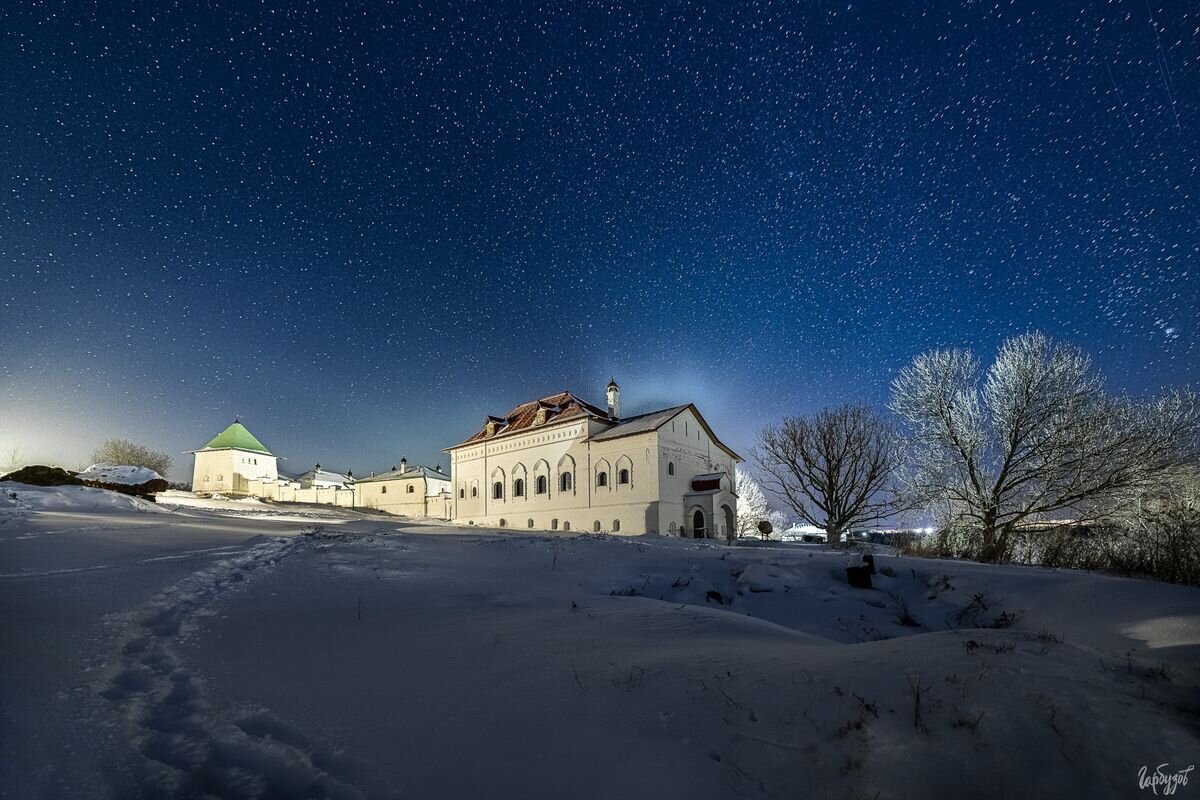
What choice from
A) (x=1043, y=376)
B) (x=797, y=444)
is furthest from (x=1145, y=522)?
(x=797, y=444)

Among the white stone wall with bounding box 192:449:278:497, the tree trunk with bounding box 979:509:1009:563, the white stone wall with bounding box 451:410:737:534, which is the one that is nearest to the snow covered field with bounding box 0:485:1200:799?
the tree trunk with bounding box 979:509:1009:563

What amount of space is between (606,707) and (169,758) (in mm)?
2128

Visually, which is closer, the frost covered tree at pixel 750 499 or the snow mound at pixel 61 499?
the snow mound at pixel 61 499

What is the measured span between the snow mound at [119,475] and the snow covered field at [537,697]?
66.0ft

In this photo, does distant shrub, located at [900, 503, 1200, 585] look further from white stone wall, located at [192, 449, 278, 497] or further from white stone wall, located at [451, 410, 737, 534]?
white stone wall, located at [192, 449, 278, 497]

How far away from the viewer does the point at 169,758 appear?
2.52 metres

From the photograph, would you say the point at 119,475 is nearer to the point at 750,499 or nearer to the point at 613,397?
the point at 613,397

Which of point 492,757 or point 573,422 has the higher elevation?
point 573,422

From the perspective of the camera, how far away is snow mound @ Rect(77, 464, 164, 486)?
2122 cm

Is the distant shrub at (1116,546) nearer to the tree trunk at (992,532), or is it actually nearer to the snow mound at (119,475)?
the tree trunk at (992,532)

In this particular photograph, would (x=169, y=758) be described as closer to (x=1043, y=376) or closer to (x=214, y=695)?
(x=214, y=695)

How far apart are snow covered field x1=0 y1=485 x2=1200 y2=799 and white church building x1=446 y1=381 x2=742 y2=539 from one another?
2762 centimetres

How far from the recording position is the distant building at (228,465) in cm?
5603

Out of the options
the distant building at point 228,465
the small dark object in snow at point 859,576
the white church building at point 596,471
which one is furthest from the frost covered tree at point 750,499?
the distant building at point 228,465
